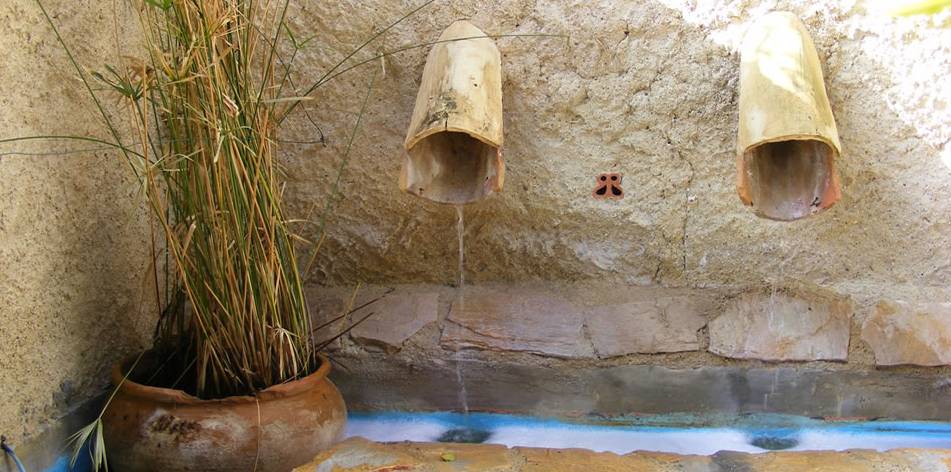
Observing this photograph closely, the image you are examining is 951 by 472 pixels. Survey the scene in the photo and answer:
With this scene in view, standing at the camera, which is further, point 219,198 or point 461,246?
point 461,246

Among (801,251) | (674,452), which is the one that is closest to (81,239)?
(674,452)

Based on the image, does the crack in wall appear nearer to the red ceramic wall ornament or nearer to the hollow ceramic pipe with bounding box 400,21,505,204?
the red ceramic wall ornament

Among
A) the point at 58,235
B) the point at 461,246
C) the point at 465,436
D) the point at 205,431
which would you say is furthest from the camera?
the point at 461,246

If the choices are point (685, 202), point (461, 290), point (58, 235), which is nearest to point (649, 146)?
point (685, 202)

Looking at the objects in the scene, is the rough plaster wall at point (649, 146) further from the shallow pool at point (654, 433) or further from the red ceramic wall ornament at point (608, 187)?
the shallow pool at point (654, 433)

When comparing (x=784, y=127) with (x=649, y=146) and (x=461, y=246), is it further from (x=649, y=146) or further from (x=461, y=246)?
(x=461, y=246)

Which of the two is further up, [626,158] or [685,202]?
[626,158]

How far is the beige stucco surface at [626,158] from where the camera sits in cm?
242

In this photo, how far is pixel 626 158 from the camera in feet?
8.31

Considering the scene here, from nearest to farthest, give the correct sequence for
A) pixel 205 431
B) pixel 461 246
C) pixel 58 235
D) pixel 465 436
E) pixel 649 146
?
Answer: 1. pixel 205 431
2. pixel 58 235
3. pixel 465 436
4. pixel 649 146
5. pixel 461 246

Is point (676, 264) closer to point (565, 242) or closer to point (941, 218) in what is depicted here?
point (565, 242)

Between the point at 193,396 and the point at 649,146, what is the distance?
4.44 ft

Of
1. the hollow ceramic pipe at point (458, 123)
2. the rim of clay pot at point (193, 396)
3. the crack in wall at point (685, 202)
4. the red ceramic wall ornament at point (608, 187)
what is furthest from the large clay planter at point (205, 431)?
the crack in wall at point (685, 202)

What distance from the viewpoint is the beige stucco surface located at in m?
2.42
